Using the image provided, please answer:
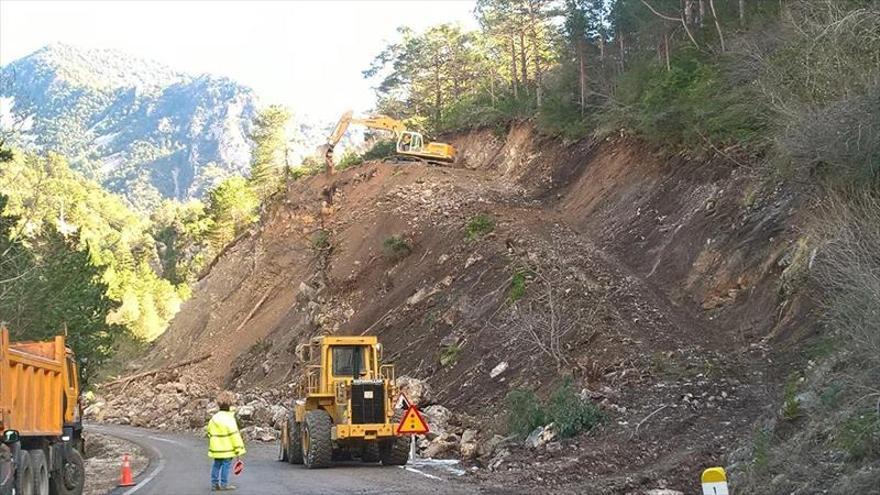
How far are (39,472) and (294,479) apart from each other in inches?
177

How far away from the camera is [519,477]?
44.8ft

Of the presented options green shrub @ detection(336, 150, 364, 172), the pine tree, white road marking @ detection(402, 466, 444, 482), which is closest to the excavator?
green shrub @ detection(336, 150, 364, 172)

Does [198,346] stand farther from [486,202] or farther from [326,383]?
[326,383]

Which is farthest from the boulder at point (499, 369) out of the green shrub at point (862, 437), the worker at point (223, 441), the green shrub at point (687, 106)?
the green shrub at point (862, 437)

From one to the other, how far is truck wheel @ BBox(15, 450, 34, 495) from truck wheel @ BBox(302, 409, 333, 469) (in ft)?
20.4

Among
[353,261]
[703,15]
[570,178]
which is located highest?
[703,15]

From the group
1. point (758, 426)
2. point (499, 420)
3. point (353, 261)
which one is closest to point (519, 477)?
point (758, 426)

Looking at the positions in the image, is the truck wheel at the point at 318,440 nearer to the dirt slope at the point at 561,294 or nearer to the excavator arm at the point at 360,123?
the dirt slope at the point at 561,294

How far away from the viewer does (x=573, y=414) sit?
16.0 metres

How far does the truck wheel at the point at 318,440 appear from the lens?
1706cm

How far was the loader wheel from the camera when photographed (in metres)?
18.2

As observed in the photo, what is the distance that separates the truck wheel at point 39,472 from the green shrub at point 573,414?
8.57 metres

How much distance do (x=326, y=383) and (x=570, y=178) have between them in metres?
20.7

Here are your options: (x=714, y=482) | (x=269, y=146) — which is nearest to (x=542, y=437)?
(x=714, y=482)
